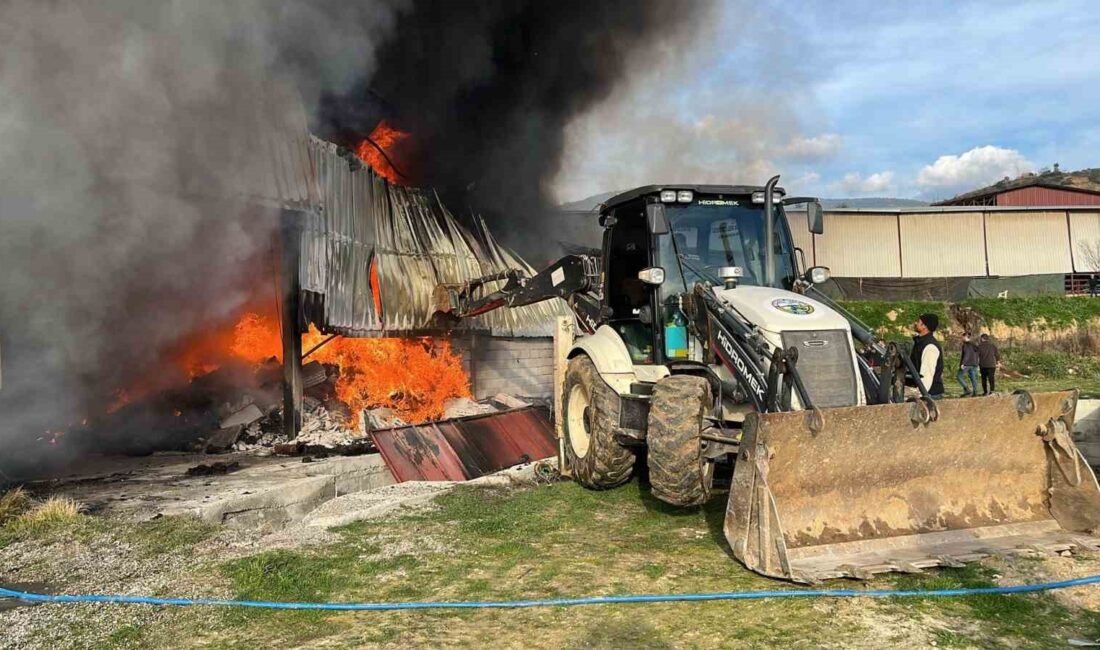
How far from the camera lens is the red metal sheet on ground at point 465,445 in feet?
31.1

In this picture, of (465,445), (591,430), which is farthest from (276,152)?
(591,430)

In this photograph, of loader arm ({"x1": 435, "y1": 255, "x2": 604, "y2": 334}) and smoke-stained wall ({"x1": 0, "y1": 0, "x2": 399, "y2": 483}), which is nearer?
smoke-stained wall ({"x1": 0, "y1": 0, "x2": 399, "y2": 483})

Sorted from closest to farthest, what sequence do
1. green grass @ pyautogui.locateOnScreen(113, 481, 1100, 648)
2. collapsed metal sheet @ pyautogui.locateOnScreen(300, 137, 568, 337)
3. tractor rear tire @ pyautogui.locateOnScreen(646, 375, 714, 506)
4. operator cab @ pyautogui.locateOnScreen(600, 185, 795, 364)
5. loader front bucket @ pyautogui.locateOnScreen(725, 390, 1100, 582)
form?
green grass @ pyautogui.locateOnScreen(113, 481, 1100, 648)
loader front bucket @ pyautogui.locateOnScreen(725, 390, 1100, 582)
tractor rear tire @ pyautogui.locateOnScreen(646, 375, 714, 506)
operator cab @ pyautogui.locateOnScreen(600, 185, 795, 364)
collapsed metal sheet @ pyautogui.locateOnScreen(300, 137, 568, 337)

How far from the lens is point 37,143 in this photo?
6.68 metres

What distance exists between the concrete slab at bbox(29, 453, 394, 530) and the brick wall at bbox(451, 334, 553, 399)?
4291 millimetres

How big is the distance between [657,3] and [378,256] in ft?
25.2

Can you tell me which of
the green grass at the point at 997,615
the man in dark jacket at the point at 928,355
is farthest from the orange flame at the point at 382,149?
the green grass at the point at 997,615

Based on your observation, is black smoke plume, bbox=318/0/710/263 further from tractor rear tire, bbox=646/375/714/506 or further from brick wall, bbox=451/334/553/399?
tractor rear tire, bbox=646/375/714/506

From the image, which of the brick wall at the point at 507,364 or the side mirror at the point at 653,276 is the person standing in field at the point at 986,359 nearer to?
the brick wall at the point at 507,364

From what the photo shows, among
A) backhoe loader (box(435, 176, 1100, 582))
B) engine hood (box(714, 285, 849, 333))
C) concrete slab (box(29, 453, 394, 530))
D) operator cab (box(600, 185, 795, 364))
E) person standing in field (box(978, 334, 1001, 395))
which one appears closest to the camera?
backhoe loader (box(435, 176, 1100, 582))

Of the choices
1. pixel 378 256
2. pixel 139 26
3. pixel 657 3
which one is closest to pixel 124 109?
pixel 139 26

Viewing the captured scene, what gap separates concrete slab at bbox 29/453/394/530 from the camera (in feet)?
23.9

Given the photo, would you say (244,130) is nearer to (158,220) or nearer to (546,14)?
(158,220)

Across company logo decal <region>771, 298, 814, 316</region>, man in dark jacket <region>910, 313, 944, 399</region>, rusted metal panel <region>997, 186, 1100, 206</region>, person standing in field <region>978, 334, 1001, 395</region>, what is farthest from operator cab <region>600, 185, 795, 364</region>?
rusted metal panel <region>997, 186, 1100, 206</region>
